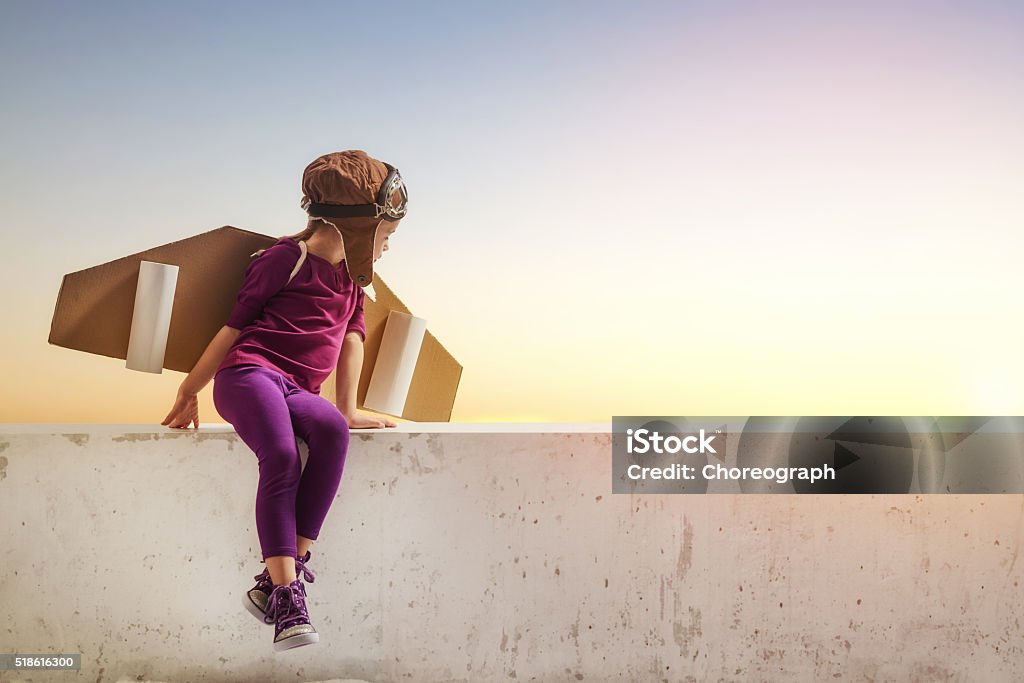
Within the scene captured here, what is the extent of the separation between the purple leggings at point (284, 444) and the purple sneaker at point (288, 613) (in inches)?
2.6

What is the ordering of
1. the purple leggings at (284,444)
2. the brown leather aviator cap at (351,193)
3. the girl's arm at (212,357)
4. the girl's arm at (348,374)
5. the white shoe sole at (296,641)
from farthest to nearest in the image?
the girl's arm at (348,374) < the brown leather aviator cap at (351,193) < the girl's arm at (212,357) < the purple leggings at (284,444) < the white shoe sole at (296,641)

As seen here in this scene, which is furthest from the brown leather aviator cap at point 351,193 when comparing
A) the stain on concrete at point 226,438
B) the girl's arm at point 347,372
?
the stain on concrete at point 226,438

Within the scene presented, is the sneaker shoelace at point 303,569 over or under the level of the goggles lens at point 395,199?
under

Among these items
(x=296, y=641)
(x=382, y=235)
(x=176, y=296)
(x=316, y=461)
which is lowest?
(x=296, y=641)

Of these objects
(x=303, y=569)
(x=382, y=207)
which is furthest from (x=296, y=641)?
(x=382, y=207)

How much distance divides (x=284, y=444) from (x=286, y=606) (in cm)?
30

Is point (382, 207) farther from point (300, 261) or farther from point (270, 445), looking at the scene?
point (270, 445)

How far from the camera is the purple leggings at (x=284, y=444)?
1.63m

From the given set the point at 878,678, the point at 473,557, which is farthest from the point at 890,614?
the point at 473,557

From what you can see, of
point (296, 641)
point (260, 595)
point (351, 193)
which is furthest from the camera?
point (351, 193)

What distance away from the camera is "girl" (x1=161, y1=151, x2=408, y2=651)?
1631 millimetres

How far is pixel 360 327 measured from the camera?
2.06 metres

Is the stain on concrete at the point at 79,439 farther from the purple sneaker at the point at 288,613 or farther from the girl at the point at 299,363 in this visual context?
the purple sneaker at the point at 288,613

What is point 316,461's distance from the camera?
172cm
